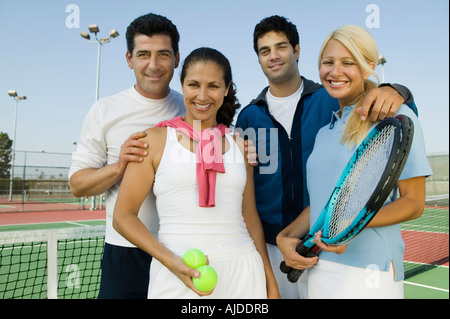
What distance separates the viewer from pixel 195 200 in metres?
1.57

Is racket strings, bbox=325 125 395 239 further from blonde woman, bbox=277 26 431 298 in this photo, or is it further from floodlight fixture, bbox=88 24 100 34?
floodlight fixture, bbox=88 24 100 34

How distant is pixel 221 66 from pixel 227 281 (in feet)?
3.09

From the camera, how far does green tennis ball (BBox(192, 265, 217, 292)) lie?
1.40 metres

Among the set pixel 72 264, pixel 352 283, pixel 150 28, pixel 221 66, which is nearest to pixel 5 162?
pixel 72 264

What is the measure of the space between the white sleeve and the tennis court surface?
122cm

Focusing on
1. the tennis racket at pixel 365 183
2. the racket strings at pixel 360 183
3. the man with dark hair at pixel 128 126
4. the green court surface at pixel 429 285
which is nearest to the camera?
the tennis racket at pixel 365 183

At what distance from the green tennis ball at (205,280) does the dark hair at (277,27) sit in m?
1.71

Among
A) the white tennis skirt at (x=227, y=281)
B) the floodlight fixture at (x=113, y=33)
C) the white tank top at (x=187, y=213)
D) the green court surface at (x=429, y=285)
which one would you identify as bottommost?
the green court surface at (x=429, y=285)

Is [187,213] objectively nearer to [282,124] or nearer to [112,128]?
[112,128]

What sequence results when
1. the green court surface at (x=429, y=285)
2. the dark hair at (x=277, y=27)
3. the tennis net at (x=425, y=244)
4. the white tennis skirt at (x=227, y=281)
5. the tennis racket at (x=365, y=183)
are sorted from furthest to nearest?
the tennis net at (x=425, y=244)
the green court surface at (x=429, y=285)
the dark hair at (x=277, y=27)
the white tennis skirt at (x=227, y=281)
the tennis racket at (x=365, y=183)

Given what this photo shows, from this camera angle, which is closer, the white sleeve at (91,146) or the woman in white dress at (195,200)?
the woman in white dress at (195,200)

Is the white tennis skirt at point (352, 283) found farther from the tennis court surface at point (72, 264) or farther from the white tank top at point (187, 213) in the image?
the tennis court surface at point (72, 264)

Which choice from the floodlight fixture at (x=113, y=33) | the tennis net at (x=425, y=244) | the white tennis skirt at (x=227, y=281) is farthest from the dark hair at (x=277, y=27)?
the floodlight fixture at (x=113, y=33)

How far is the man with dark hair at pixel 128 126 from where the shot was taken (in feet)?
6.75
